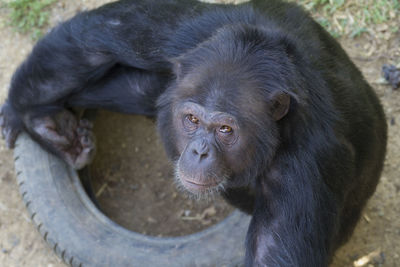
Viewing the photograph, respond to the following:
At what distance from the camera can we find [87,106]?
5984 mm

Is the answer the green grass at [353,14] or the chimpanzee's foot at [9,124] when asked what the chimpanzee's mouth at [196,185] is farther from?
the green grass at [353,14]

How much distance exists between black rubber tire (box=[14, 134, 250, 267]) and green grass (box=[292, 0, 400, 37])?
10.7ft

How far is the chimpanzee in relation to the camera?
3.91 meters

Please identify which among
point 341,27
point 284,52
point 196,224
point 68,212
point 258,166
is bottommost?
point 196,224

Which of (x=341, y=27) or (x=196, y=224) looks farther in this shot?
(x=341, y=27)

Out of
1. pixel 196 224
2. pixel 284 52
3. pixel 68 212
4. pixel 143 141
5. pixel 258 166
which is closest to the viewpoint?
pixel 284 52

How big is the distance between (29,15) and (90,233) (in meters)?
3.64

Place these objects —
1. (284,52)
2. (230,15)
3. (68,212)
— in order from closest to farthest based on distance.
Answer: (284,52) → (230,15) → (68,212)

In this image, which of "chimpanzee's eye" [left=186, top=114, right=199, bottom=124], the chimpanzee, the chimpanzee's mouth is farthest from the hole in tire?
"chimpanzee's eye" [left=186, top=114, right=199, bottom=124]

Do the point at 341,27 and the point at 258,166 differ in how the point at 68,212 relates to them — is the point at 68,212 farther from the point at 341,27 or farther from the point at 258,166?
the point at 341,27

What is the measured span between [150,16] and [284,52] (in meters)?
1.54

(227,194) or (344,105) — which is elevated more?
(344,105)

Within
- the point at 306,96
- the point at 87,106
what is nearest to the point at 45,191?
the point at 87,106

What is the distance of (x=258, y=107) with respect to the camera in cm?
393
